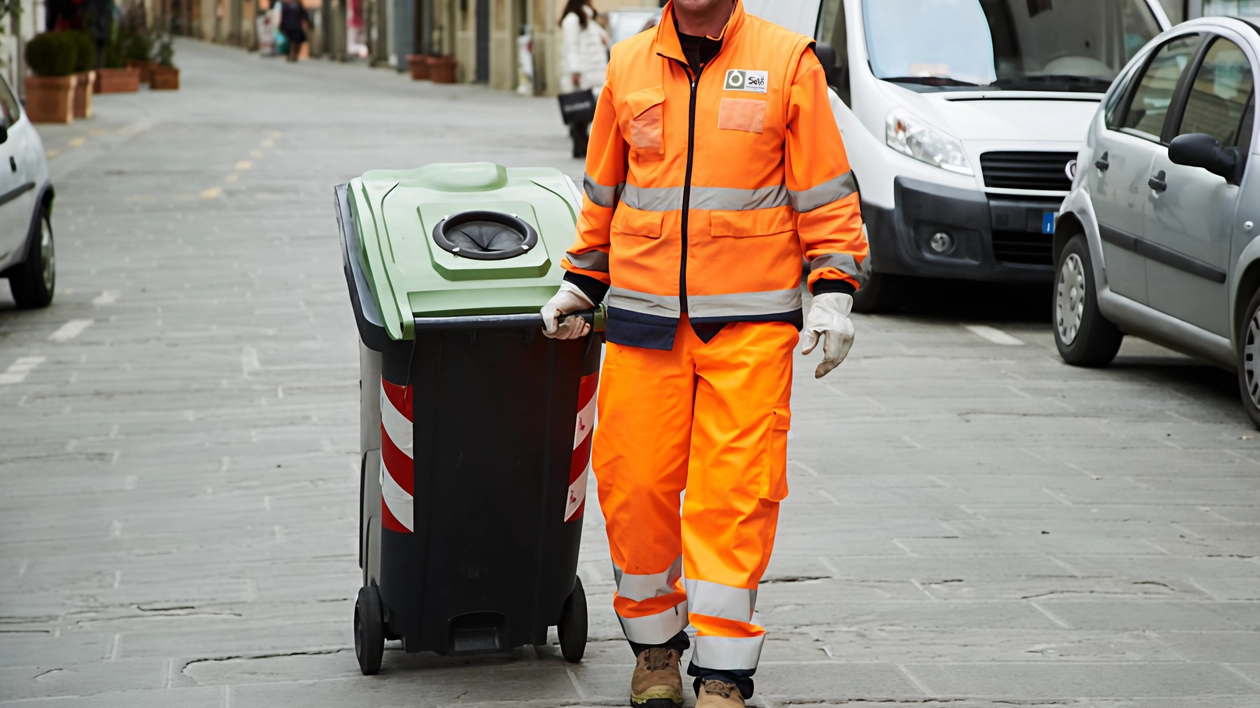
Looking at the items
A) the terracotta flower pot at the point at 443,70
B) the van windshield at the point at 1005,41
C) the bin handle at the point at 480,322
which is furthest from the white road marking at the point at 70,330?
the terracotta flower pot at the point at 443,70

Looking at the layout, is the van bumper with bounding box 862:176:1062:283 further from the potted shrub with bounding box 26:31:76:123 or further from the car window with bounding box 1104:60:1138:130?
the potted shrub with bounding box 26:31:76:123

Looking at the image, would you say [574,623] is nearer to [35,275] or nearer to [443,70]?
[35,275]

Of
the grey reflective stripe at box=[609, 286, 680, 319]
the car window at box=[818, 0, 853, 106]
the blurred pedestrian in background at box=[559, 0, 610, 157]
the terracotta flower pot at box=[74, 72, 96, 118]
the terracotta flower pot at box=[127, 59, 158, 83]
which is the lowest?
the terracotta flower pot at box=[127, 59, 158, 83]

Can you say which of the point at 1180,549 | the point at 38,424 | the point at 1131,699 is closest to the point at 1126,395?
the point at 1180,549

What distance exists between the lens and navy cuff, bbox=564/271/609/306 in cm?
402

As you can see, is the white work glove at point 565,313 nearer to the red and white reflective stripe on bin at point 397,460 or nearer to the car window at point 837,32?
the red and white reflective stripe on bin at point 397,460

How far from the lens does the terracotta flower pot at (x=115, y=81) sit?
3619cm

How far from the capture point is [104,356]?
880 cm

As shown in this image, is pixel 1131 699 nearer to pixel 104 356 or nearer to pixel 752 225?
pixel 752 225

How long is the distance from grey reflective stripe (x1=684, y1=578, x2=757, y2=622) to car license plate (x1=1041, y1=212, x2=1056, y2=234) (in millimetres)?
6180

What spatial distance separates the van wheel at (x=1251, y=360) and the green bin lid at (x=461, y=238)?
146 inches

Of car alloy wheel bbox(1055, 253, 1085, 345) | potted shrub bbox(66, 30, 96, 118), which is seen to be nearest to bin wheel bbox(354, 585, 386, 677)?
car alloy wheel bbox(1055, 253, 1085, 345)

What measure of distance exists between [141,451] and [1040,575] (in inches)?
132

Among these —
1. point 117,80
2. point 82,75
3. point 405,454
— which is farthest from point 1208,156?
point 117,80
